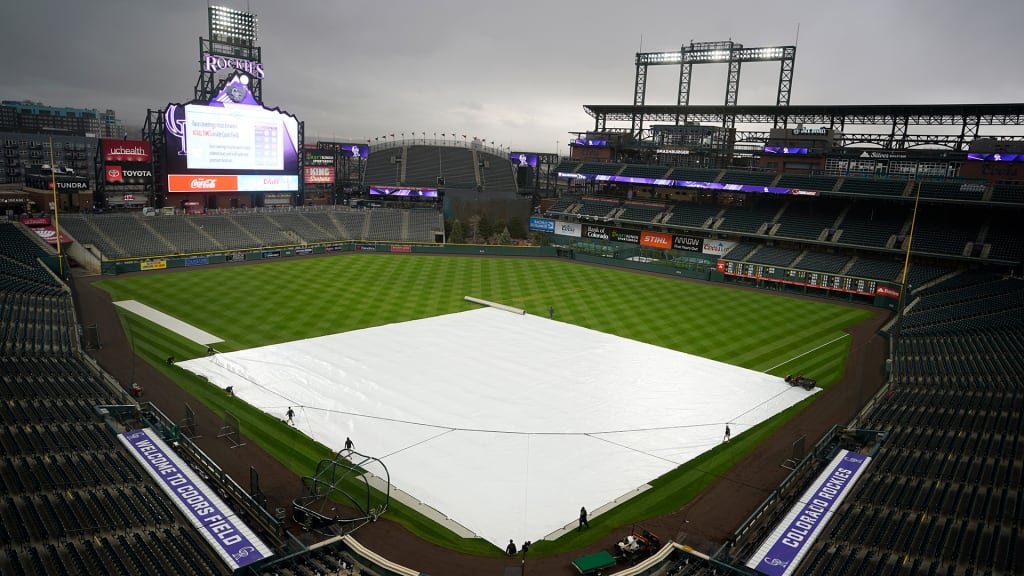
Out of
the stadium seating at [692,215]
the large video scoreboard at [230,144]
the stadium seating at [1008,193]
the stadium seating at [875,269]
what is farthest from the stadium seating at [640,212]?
the large video scoreboard at [230,144]

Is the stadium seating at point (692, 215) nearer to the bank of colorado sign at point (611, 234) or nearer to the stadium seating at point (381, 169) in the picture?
the bank of colorado sign at point (611, 234)

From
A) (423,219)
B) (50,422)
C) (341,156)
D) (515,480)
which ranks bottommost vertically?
(515,480)

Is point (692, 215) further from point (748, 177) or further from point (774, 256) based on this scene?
point (774, 256)

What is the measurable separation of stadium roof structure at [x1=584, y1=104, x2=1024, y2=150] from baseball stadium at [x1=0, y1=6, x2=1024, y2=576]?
0.34 meters

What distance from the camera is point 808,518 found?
16.2 meters

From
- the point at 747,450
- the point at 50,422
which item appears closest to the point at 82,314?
the point at 50,422

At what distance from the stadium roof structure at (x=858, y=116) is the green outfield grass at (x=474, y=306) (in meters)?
22.2

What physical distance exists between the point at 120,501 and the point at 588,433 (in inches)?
583

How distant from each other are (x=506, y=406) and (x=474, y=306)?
56.5 feet

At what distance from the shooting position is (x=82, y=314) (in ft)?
114

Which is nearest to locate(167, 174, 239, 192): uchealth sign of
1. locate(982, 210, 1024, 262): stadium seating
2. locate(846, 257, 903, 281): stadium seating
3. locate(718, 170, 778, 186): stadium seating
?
locate(718, 170, 778, 186): stadium seating

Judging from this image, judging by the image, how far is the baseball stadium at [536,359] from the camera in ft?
49.6

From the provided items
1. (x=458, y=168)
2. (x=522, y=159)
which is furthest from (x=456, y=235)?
(x=522, y=159)

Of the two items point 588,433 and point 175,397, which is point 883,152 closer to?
point 588,433
